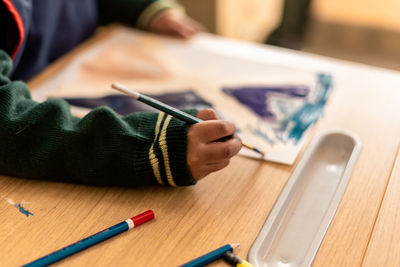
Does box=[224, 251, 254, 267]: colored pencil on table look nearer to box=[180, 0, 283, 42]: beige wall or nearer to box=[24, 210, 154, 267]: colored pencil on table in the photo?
box=[24, 210, 154, 267]: colored pencil on table

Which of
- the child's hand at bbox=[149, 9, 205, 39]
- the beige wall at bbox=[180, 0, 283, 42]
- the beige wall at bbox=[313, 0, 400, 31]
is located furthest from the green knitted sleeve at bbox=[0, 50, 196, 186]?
the beige wall at bbox=[313, 0, 400, 31]

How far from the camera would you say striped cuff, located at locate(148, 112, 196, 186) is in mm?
495

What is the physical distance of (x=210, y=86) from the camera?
2.39 feet

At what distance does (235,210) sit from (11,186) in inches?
10.3

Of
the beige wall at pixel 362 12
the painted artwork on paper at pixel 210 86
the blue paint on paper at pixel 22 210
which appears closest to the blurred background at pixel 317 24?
the beige wall at pixel 362 12

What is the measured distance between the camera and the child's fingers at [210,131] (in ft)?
1.63

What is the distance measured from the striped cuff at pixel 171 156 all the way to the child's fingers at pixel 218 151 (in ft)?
0.08

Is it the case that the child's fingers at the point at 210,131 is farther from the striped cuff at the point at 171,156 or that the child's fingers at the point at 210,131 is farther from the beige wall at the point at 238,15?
the beige wall at the point at 238,15

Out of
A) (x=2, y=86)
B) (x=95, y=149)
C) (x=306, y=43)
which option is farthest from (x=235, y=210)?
(x=306, y=43)

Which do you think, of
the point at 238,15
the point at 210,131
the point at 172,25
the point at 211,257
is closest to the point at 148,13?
the point at 172,25

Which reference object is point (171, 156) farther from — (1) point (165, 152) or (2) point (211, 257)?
(2) point (211, 257)

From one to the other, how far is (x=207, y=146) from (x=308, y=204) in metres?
0.14

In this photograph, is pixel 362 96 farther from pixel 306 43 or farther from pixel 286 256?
pixel 306 43

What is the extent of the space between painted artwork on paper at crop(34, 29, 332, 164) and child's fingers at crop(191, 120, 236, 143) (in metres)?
0.09
